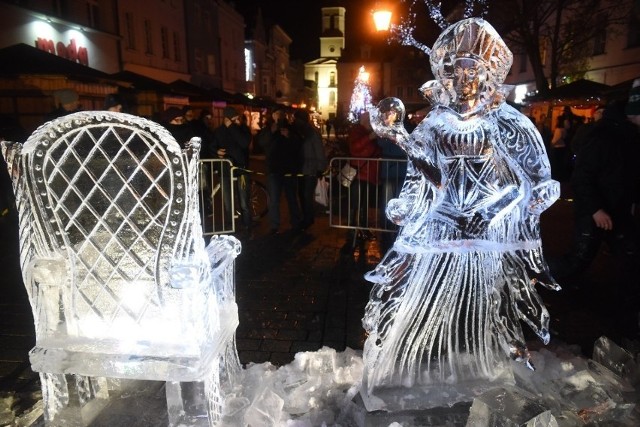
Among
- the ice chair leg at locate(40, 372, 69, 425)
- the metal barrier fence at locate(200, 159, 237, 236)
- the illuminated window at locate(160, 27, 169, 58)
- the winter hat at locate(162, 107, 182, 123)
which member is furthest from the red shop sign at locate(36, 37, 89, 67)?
the ice chair leg at locate(40, 372, 69, 425)

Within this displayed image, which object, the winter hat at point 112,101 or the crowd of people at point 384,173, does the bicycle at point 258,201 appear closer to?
the crowd of people at point 384,173

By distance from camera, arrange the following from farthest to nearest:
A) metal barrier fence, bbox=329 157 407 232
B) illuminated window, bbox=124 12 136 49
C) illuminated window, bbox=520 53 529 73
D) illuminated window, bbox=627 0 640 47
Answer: illuminated window, bbox=520 53 529 73, illuminated window, bbox=124 12 136 49, illuminated window, bbox=627 0 640 47, metal barrier fence, bbox=329 157 407 232

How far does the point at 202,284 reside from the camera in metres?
2.11

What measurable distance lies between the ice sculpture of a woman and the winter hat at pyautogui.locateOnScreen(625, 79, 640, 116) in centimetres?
227

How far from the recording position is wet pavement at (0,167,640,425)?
11.5 feet

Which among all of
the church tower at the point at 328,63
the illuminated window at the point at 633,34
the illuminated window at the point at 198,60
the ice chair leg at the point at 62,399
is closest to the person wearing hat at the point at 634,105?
the ice chair leg at the point at 62,399

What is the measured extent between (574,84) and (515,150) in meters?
11.9

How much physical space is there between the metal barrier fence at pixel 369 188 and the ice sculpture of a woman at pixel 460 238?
354 centimetres

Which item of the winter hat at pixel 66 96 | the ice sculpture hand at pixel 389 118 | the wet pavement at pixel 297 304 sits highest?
the winter hat at pixel 66 96

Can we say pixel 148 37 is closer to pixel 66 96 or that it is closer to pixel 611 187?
pixel 66 96

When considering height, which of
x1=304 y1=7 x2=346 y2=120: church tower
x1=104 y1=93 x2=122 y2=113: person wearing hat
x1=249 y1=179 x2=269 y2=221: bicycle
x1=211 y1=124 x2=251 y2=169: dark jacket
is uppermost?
x1=304 y1=7 x2=346 y2=120: church tower

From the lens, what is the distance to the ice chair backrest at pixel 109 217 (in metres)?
2.01

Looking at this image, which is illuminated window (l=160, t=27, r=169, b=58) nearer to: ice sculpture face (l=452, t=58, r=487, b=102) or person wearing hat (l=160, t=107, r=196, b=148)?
person wearing hat (l=160, t=107, r=196, b=148)

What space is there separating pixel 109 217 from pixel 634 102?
4010mm
